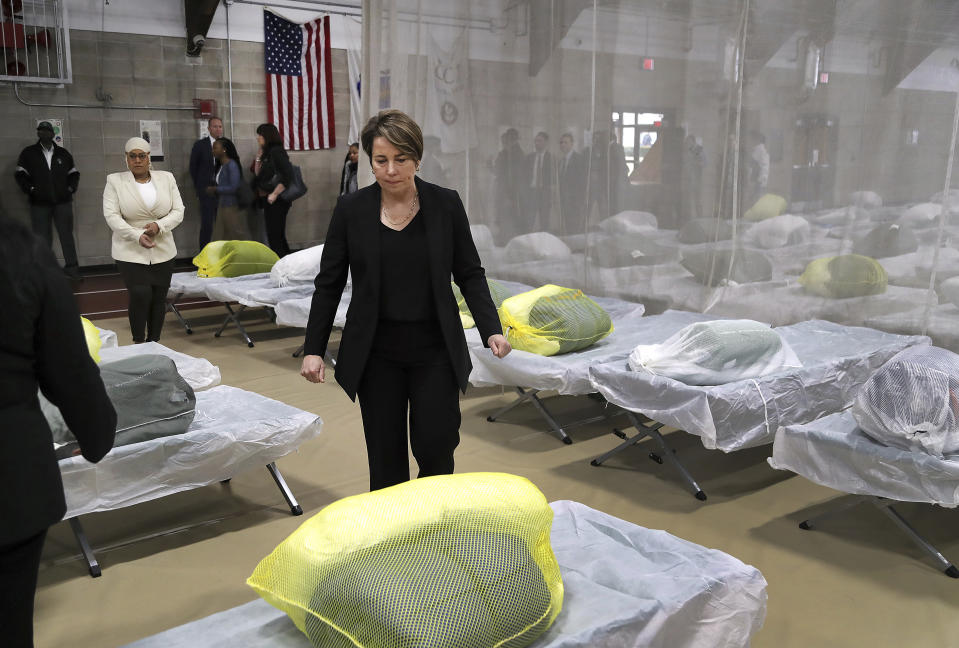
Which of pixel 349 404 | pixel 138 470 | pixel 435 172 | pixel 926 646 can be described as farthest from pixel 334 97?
pixel 926 646

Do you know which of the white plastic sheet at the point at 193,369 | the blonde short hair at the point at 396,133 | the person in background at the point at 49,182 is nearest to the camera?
the blonde short hair at the point at 396,133

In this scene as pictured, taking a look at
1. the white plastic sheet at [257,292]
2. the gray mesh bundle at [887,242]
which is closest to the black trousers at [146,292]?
the white plastic sheet at [257,292]

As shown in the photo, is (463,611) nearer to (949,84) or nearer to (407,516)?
(407,516)

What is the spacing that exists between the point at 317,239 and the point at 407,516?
903cm

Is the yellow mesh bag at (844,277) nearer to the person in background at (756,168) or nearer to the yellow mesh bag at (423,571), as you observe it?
the person in background at (756,168)

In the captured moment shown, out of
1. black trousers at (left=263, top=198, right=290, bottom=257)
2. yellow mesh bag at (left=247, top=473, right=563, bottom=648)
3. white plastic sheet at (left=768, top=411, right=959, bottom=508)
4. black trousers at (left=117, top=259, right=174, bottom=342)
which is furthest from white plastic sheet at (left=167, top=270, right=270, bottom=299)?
yellow mesh bag at (left=247, top=473, right=563, bottom=648)

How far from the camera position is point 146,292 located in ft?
16.4

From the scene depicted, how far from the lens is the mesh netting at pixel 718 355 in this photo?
3.19m

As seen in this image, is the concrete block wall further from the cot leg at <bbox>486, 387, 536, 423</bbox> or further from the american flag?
the cot leg at <bbox>486, 387, 536, 423</bbox>

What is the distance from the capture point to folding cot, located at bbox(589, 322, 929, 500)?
303 centimetres

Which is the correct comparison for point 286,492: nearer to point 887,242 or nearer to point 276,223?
point 887,242

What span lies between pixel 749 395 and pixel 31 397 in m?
2.42

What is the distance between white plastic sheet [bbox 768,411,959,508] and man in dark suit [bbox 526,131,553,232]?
2.97 metres

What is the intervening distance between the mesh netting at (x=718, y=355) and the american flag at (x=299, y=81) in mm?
7374
